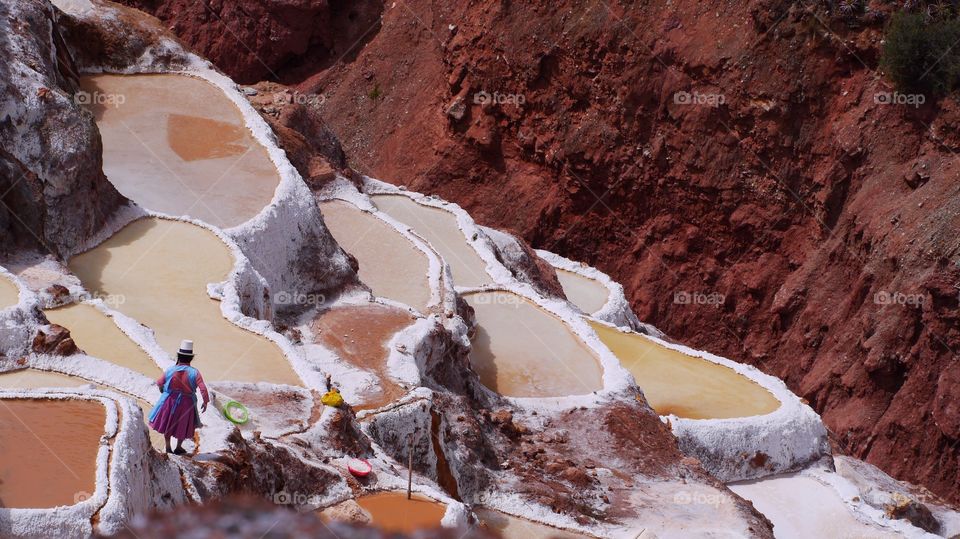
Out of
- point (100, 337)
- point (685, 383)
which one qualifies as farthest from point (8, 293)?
point (685, 383)

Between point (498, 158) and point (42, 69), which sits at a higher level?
point (42, 69)

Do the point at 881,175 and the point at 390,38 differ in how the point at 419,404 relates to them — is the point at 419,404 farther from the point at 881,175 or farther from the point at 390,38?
the point at 390,38

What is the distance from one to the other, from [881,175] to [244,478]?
28.0 m

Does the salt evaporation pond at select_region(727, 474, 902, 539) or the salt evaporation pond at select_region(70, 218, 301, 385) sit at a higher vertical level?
the salt evaporation pond at select_region(70, 218, 301, 385)

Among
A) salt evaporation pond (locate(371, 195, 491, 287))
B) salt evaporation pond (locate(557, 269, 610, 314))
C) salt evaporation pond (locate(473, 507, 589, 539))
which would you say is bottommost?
salt evaporation pond (locate(557, 269, 610, 314))

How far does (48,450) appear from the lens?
1323 cm

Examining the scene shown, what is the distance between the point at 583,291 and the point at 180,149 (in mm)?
11825

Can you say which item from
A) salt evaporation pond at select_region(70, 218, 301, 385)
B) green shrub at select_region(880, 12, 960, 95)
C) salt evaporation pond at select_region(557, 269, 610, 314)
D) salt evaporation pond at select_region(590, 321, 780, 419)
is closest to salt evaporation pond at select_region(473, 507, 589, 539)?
salt evaporation pond at select_region(70, 218, 301, 385)

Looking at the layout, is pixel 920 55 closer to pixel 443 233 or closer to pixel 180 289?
pixel 443 233

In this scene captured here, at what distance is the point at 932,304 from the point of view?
3384 cm

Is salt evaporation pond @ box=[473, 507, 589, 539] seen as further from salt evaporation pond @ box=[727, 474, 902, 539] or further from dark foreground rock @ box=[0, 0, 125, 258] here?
dark foreground rock @ box=[0, 0, 125, 258]

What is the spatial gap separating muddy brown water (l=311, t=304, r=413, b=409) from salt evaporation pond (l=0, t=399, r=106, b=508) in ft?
20.0

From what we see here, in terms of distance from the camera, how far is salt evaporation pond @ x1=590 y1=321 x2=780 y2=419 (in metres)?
25.6

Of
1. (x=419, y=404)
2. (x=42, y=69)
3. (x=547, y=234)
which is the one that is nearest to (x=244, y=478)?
(x=419, y=404)
